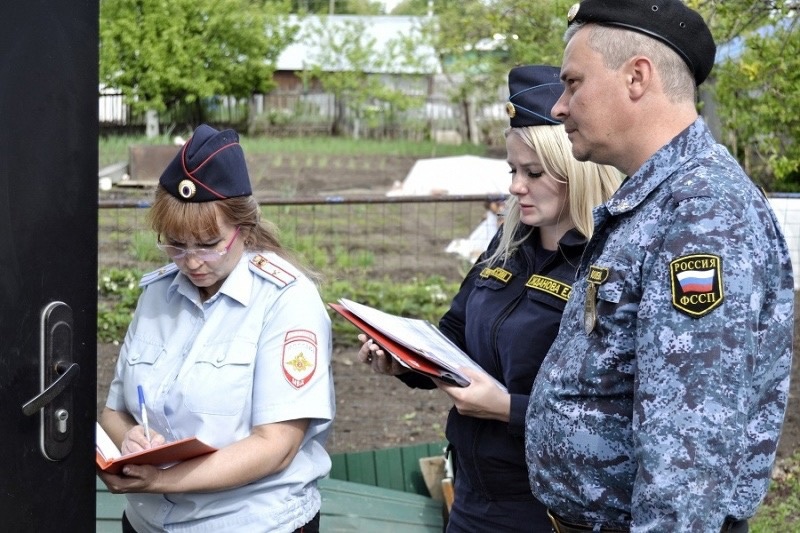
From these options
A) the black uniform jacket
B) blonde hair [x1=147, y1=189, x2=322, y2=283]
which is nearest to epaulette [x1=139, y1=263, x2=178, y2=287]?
blonde hair [x1=147, y1=189, x2=322, y2=283]

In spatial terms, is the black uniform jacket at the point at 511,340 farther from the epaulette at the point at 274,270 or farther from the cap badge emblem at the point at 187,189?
the cap badge emblem at the point at 187,189

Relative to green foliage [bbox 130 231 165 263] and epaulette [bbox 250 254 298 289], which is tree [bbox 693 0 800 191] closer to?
epaulette [bbox 250 254 298 289]

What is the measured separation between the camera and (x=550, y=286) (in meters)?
2.52

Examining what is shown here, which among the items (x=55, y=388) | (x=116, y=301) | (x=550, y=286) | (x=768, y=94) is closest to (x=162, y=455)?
(x=55, y=388)

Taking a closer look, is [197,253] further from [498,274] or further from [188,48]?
[188,48]

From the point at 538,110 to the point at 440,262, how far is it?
8.16 m

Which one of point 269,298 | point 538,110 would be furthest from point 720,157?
point 269,298

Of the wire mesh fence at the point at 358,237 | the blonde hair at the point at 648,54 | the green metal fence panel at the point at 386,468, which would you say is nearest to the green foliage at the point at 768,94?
the wire mesh fence at the point at 358,237

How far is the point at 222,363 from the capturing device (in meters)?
2.43

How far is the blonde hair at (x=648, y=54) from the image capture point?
69.8 inches

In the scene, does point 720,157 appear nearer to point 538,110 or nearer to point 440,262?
point 538,110

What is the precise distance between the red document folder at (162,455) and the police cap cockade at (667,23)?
120 centimetres

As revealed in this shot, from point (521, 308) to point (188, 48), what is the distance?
101 feet

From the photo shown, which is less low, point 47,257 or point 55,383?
point 47,257
